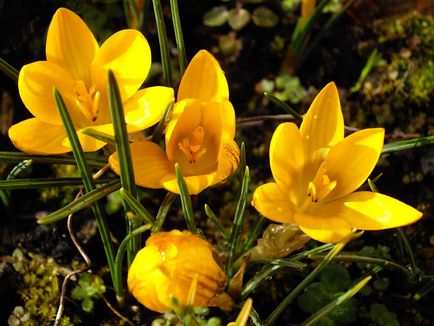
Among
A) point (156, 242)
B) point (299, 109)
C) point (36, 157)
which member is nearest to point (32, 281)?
point (36, 157)

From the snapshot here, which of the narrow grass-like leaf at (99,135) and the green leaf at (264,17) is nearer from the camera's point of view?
the narrow grass-like leaf at (99,135)

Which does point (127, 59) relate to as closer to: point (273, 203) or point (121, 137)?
point (121, 137)

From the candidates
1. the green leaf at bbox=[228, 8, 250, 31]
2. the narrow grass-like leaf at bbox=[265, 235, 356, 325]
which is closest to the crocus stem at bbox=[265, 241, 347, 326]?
the narrow grass-like leaf at bbox=[265, 235, 356, 325]

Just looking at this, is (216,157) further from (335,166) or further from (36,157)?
(36,157)

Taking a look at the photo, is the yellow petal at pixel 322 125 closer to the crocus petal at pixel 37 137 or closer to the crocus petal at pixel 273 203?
the crocus petal at pixel 273 203

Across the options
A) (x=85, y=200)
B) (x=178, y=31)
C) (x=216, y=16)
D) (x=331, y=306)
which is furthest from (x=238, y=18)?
(x=331, y=306)

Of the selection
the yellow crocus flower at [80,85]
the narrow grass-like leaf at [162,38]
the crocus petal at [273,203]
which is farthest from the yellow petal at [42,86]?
the crocus petal at [273,203]

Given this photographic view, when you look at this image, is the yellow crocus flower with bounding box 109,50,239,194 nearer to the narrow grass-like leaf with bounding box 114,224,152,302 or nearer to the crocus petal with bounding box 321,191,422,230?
the narrow grass-like leaf with bounding box 114,224,152,302
